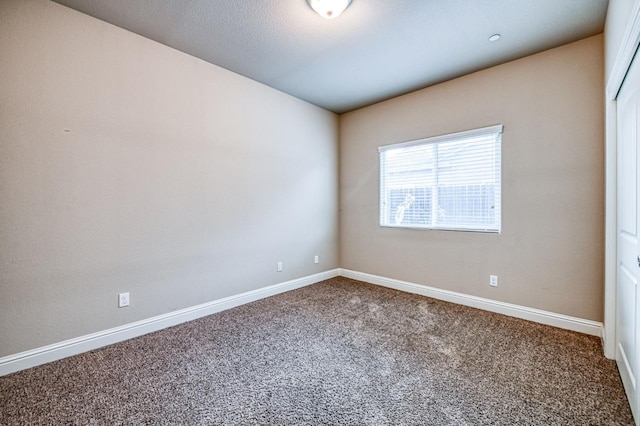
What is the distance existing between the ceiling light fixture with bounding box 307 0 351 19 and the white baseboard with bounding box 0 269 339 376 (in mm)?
2896

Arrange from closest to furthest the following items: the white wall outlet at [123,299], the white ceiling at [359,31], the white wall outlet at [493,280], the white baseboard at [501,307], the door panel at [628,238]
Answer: the door panel at [628,238]
the white ceiling at [359,31]
the white wall outlet at [123,299]
the white baseboard at [501,307]
the white wall outlet at [493,280]

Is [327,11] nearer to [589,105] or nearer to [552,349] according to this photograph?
[589,105]

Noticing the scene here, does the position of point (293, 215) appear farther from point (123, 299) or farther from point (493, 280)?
point (493, 280)

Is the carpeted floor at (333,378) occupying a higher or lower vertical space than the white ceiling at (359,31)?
lower

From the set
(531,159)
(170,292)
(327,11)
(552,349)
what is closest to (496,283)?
(552,349)

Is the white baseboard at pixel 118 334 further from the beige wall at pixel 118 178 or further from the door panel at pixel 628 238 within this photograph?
the door panel at pixel 628 238

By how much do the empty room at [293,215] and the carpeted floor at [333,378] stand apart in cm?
2

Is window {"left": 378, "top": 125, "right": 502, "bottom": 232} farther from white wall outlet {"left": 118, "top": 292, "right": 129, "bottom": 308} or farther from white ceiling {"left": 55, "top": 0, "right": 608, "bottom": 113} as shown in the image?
white wall outlet {"left": 118, "top": 292, "right": 129, "bottom": 308}

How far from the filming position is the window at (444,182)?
311cm

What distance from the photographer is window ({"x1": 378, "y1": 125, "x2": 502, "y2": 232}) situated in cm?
311

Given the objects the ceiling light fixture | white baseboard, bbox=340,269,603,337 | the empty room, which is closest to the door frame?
the empty room

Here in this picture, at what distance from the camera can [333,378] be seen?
1897 mm

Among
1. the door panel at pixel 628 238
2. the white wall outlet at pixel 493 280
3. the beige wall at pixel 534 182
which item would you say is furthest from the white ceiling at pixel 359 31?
the white wall outlet at pixel 493 280

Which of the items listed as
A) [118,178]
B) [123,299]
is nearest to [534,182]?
[118,178]
